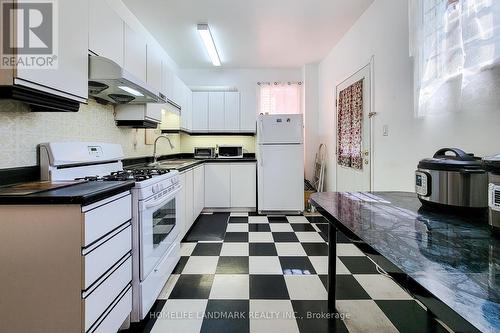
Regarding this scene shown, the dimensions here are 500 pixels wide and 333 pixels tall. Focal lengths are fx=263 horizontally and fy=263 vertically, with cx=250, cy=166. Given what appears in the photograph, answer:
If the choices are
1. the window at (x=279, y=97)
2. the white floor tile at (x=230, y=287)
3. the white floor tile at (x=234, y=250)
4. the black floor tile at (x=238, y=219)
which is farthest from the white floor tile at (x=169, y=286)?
the window at (x=279, y=97)

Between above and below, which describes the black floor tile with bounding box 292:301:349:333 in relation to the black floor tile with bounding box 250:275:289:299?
below

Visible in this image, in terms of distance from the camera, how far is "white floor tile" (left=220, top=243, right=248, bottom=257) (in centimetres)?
261

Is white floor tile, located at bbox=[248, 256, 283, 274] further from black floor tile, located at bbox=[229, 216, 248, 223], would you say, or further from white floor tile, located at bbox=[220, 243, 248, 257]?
black floor tile, located at bbox=[229, 216, 248, 223]

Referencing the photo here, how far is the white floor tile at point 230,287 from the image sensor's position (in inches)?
74.4

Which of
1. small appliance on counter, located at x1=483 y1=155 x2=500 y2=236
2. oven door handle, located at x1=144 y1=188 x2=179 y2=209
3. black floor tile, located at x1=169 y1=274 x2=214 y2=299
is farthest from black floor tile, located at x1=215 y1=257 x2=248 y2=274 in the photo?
small appliance on counter, located at x1=483 y1=155 x2=500 y2=236

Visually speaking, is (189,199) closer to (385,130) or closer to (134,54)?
(134,54)

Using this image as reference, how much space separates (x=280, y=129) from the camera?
4.16 m

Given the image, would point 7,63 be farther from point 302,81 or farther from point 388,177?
point 302,81

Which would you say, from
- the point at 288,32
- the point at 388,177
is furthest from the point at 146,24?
the point at 388,177

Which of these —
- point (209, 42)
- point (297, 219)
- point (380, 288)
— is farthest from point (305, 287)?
point (209, 42)

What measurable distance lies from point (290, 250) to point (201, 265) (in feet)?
3.01

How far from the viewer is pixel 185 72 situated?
4.89 m

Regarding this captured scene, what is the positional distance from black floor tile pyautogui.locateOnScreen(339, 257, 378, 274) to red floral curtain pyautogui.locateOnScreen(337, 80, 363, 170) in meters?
1.09
